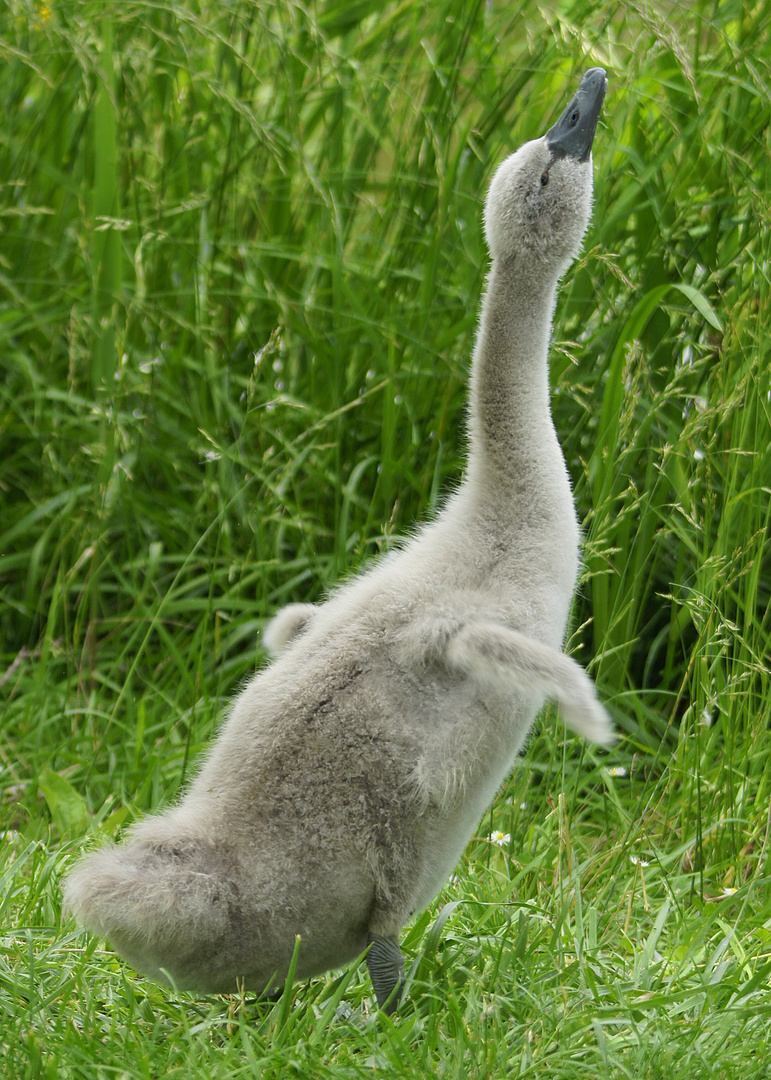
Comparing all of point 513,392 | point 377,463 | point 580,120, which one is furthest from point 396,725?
point 377,463

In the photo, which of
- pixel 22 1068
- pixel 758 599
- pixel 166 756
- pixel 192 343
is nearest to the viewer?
pixel 22 1068

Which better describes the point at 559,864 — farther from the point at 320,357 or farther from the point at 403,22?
the point at 403,22

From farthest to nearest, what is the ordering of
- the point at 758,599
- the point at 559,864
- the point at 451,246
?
the point at 451,246, the point at 758,599, the point at 559,864

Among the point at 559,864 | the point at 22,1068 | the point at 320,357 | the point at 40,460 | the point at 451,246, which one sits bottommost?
the point at 559,864

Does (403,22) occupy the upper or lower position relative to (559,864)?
upper

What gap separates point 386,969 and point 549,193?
5.72ft

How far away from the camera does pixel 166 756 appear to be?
3629 millimetres

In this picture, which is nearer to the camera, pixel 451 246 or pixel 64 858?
pixel 64 858

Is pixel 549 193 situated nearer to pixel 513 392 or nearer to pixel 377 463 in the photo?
pixel 513 392

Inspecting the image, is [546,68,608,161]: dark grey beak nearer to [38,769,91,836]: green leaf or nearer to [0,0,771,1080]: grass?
[0,0,771,1080]: grass

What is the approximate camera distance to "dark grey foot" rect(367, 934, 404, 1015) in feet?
7.95

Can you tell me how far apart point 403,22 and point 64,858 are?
3529 mm

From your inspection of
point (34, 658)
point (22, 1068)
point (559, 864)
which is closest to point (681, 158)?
point (559, 864)

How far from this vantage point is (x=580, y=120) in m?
2.62
